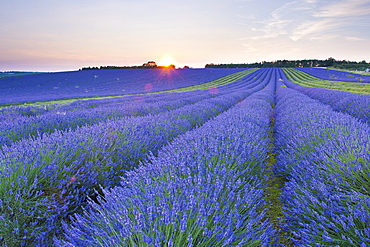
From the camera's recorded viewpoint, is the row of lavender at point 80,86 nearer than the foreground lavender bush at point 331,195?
No

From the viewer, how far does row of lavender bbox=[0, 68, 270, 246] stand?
5.32 ft

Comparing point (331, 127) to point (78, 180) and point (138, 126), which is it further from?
point (78, 180)

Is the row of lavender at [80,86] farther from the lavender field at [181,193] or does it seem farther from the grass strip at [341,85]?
the lavender field at [181,193]

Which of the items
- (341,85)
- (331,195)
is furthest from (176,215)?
(341,85)

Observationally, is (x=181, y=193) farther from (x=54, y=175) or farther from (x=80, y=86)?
(x=80, y=86)

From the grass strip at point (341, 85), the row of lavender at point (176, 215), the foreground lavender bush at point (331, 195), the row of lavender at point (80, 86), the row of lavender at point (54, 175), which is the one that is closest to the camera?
the row of lavender at point (176, 215)

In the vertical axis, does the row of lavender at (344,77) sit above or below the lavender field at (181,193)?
above

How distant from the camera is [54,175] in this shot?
1940mm

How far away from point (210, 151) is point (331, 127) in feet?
6.40

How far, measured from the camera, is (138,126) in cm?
363

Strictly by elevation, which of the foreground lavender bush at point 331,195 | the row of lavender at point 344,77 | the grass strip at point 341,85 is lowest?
the foreground lavender bush at point 331,195

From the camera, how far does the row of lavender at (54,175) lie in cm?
162

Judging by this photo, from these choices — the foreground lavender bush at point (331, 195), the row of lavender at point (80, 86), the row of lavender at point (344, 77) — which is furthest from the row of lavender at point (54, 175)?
the row of lavender at point (344, 77)

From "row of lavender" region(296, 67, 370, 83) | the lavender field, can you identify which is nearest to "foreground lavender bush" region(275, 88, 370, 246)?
the lavender field
